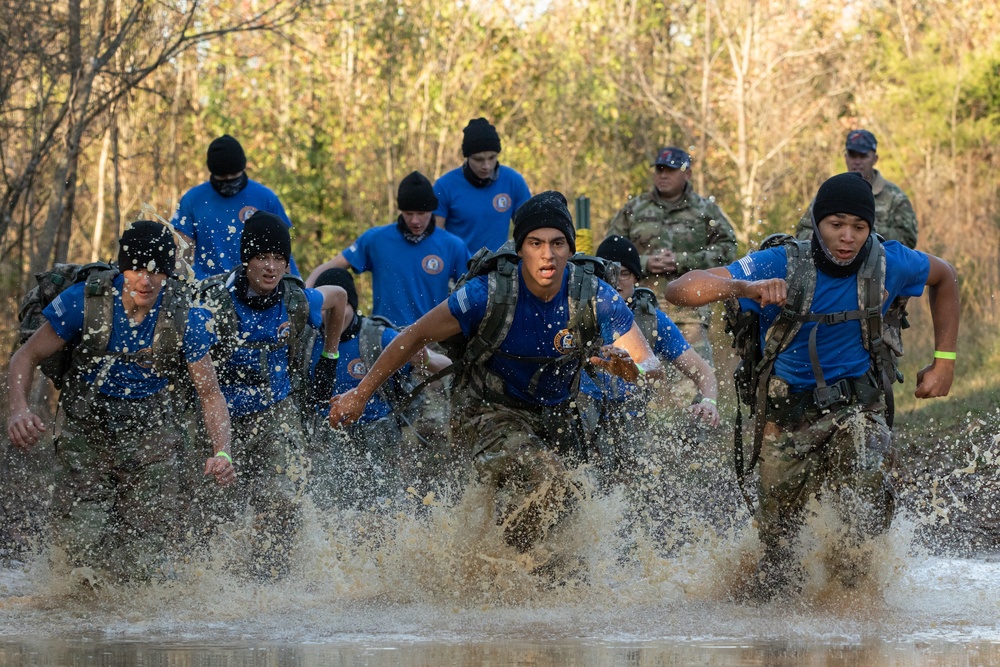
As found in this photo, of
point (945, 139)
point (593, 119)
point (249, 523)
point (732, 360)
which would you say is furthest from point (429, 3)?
point (249, 523)

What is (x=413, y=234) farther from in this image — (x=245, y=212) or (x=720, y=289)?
(x=720, y=289)

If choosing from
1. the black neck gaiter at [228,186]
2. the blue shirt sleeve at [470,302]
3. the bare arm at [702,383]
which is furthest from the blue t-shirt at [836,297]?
the black neck gaiter at [228,186]

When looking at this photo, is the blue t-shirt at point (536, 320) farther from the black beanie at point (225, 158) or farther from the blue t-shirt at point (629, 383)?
the black beanie at point (225, 158)

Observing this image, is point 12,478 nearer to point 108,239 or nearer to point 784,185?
point 108,239

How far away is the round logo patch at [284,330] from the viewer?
27.5 ft

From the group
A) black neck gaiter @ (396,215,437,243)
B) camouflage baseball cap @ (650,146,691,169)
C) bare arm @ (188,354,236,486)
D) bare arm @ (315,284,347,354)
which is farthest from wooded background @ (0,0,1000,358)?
bare arm @ (188,354,236,486)

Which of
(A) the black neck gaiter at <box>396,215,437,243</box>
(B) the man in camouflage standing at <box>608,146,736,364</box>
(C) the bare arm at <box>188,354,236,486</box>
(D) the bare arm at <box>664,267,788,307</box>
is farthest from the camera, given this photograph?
(B) the man in camouflage standing at <box>608,146,736,364</box>

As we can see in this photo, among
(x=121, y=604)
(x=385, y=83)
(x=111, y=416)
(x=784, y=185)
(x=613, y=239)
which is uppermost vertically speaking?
(x=385, y=83)

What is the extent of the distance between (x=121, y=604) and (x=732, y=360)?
8.40m

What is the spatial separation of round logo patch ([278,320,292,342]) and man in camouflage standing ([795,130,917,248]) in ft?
16.2

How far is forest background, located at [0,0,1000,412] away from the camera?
24578mm

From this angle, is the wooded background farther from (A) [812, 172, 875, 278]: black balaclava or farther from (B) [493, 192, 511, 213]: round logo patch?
(A) [812, 172, 875, 278]: black balaclava

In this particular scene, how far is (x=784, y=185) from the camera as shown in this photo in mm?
26047

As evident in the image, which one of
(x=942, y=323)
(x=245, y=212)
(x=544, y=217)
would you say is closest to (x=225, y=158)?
(x=245, y=212)
